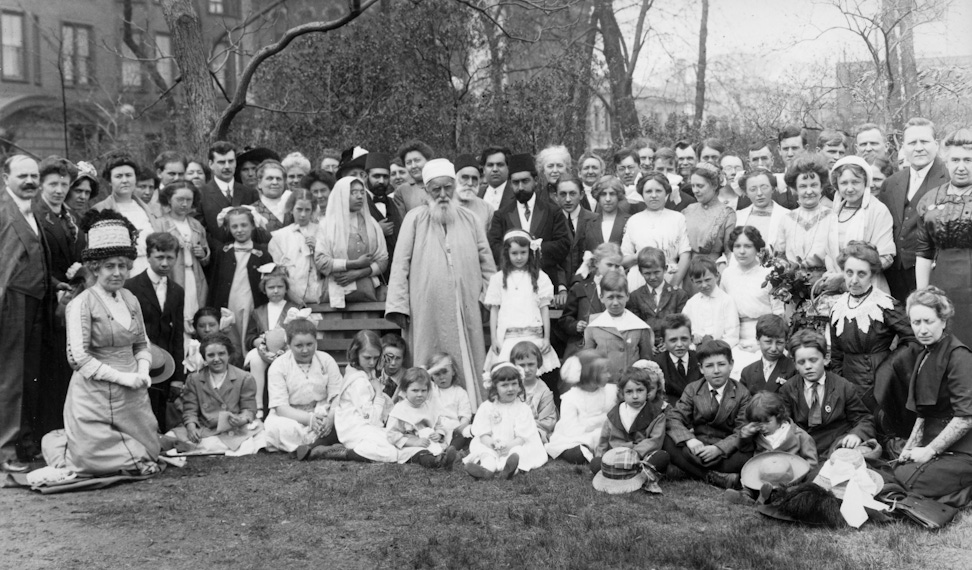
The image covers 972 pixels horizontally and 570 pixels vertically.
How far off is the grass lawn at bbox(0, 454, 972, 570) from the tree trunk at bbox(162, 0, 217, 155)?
6.15 m

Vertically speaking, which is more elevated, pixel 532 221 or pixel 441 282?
pixel 532 221

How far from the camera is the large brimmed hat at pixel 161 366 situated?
7.38 metres

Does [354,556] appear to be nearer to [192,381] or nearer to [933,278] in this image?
[192,381]

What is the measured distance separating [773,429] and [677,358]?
1.12m

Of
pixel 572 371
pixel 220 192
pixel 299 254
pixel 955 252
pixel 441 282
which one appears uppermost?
pixel 220 192

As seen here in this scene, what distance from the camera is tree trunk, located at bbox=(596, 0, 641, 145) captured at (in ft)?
52.4

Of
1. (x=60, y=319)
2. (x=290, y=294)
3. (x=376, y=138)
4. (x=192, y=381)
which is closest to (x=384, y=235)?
(x=290, y=294)

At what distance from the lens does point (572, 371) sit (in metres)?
7.40

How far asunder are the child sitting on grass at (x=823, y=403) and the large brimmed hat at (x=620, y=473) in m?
1.00

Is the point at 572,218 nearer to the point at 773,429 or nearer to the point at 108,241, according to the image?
the point at 773,429

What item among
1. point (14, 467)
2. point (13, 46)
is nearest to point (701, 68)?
point (14, 467)

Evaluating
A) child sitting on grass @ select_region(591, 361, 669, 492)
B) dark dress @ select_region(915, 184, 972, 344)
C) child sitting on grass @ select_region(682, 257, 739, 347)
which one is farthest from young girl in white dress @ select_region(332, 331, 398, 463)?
dark dress @ select_region(915, 184, 972, 344)

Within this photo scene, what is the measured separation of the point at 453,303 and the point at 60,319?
2.80m

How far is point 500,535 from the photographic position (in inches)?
214
